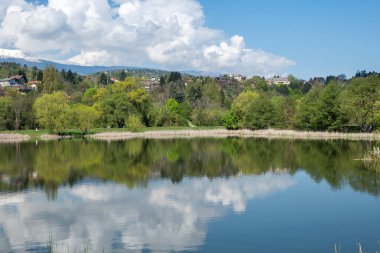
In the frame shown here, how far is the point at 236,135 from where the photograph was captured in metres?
76.3

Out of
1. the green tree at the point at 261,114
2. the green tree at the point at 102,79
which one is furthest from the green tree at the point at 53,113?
the green tree at the point at 102,79

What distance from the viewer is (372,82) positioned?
2547 inches

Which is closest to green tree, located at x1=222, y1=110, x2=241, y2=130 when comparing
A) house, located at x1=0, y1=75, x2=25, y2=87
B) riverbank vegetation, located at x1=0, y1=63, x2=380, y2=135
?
riverbank vegetation, located at x1=0, y1=63, x2=380, y2=135

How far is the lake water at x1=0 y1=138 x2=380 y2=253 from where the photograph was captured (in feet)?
54.1

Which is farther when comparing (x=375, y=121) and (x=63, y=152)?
(x=375, y=121)

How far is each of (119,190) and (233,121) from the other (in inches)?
2222

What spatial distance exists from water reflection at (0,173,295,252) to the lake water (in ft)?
0.15

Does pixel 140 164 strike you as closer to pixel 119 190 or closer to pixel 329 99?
pixel 119 190

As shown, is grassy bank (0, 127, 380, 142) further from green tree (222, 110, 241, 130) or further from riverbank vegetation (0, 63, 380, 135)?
green tree (222, 110, 241, 130)

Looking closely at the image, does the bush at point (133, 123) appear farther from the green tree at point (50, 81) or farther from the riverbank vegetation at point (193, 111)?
the green tree at point (50, 81)

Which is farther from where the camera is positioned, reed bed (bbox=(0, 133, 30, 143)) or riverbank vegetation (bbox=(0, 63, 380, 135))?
reed bed (bbox=(0, 133, 30, 143))

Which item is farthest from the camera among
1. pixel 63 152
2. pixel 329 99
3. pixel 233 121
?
pixel 233 121

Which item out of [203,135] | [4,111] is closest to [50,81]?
[4,111]

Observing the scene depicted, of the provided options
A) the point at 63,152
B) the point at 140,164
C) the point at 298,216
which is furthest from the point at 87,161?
the point at 298,216
